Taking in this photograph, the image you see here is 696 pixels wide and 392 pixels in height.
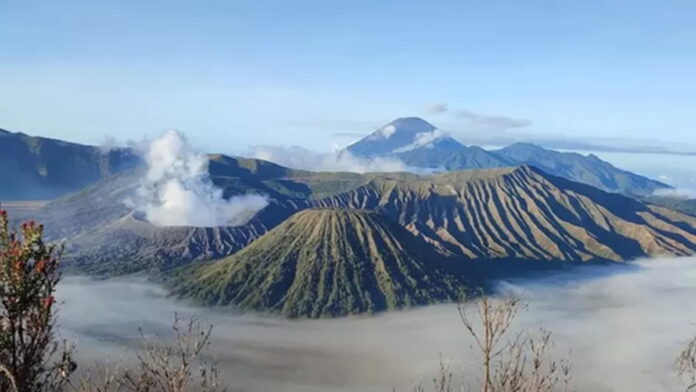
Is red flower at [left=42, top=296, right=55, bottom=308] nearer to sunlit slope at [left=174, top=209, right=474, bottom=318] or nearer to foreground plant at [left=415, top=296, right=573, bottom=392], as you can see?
foreground plant at [left=415, top=296, right=573, bottom=392]

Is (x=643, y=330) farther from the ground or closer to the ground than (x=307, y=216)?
closer to the ground

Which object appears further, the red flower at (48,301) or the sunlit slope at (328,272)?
the sunlit slope at (328,272)

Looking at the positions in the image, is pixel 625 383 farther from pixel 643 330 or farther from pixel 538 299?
pixel 538 299

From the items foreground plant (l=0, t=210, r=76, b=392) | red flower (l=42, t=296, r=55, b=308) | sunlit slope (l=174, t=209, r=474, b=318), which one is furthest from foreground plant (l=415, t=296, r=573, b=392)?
sunlit slope (l=174, t=209, r=474, b=318)

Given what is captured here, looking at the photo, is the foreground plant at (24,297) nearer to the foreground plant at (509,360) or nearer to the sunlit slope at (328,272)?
the foreground plant at (509,360)

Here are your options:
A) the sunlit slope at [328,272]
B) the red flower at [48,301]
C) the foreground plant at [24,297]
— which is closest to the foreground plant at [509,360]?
the red flower at [48,301]

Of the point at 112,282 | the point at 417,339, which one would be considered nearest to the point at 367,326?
the point at 417,339
